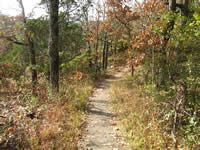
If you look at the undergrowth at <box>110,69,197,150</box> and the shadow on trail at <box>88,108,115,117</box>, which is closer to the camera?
the undergrowth at <box>110,69,197,150</box>

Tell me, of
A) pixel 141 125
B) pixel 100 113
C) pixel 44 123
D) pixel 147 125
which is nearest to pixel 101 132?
pixel 141 125

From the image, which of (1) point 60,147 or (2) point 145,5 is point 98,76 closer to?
(2) point 145,5

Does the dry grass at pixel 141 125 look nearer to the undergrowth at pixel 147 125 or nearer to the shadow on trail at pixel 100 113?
the undergrowth at pixel 147 125

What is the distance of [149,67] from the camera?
368 inches

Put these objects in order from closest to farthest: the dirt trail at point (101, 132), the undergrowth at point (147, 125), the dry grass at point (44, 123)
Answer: the dry grass at point (44, 123) → the undergrowth at point (147, 125) → the dirt trail at point (101, 132)

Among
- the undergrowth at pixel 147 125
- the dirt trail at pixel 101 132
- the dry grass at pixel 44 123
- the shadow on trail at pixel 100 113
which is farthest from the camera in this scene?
the shadow on trail at pixel 100 113

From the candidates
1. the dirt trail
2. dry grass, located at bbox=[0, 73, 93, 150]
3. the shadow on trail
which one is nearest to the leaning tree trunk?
dry grass, located at bbox=[0, 73, 93, 150]

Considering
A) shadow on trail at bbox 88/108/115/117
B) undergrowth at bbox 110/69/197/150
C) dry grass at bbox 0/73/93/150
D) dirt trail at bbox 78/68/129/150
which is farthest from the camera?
shadow on trail at bbox 88/108/115/117

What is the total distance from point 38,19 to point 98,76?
7664 mm

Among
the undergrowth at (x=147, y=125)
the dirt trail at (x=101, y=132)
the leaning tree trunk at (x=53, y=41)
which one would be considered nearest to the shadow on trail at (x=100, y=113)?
the dirt trail at (x=101, y=132)

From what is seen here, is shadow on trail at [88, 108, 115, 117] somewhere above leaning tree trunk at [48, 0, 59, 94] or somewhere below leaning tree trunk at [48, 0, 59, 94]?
below

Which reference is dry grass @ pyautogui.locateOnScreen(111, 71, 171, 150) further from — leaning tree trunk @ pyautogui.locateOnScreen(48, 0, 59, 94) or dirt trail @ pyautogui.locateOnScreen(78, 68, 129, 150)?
leaning tree trunk @ pyautogui.locateOnScreen(48, 0, 59, 94)

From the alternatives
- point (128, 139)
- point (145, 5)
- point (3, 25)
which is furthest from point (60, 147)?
point (3, 25)

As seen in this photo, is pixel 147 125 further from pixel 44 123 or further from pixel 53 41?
pixel 53 41
